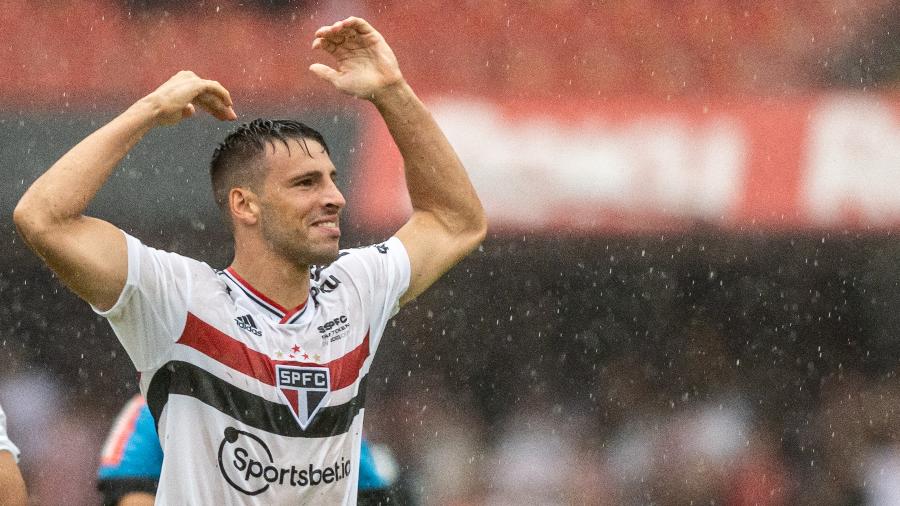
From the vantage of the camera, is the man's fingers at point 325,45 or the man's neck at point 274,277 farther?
the man's fingers at point 325,45

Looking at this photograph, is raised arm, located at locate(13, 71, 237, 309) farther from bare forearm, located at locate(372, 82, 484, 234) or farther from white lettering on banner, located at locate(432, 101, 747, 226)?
white lettering on banner, located at locate(432, 101, 747, 226)

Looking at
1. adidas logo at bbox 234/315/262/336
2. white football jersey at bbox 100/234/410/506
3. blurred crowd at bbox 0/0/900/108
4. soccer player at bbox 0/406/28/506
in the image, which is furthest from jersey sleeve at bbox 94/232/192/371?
blurred crowd at bbox 0/0/900/108

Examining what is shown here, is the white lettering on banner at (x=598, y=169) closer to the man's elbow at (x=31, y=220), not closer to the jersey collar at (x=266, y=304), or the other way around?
the jersey collar at (x=266, y=304)

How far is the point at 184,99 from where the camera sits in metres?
3.37

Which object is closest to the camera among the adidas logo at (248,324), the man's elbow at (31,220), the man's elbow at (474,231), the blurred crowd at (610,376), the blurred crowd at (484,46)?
the man's elbow at (31,220)

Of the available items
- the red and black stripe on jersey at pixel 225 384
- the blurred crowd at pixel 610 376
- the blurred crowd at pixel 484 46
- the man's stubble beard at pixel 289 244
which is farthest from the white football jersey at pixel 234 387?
the blurred crowd at pixel 484 46

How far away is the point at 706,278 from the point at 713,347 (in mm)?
443

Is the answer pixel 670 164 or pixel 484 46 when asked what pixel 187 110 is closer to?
pixel 670 164

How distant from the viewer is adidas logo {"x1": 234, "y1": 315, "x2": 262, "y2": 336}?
3.48 m

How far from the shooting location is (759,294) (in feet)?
30.6

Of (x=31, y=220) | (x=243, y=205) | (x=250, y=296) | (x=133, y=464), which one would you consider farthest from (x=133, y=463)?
(x=31, y=220)

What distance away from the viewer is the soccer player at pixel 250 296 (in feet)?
10.7

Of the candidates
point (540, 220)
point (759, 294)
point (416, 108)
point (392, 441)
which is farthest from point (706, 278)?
point (416, 108)

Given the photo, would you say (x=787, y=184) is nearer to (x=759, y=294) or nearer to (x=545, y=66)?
(x=759, y=294)
